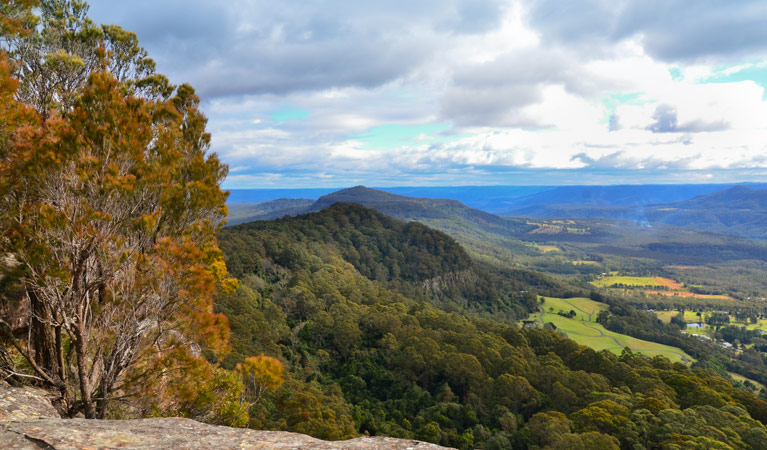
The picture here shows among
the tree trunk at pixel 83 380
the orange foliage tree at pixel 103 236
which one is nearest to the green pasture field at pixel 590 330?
the orange foliage tree at pixel 103 236

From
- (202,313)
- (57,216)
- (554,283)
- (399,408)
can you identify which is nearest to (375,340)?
(399,408)

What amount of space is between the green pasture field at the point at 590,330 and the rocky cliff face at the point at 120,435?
108629 millimetres

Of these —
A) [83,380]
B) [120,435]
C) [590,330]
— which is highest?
[83,380]

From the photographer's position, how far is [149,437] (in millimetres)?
7070

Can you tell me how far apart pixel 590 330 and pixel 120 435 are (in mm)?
133753

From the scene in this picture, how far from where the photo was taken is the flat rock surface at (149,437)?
609 centimetres

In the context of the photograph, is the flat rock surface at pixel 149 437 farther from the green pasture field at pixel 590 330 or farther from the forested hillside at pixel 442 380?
the green pasture field at pixel 590 330

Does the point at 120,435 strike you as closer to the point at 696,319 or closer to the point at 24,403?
the point at 24,403

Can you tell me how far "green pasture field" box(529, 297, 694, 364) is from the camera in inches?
3895

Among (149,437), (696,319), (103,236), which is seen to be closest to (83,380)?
(149,437)

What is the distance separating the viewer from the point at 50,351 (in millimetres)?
9703

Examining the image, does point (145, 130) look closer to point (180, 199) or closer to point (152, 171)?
point (152, 171)

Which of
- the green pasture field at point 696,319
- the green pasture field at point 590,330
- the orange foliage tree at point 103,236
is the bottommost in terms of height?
the green pasture field at point 696,319

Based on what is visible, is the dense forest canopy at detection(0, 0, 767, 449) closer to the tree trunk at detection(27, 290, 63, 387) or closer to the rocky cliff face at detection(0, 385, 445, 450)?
the tree trunk at detection(27, 290, 63, 387)
